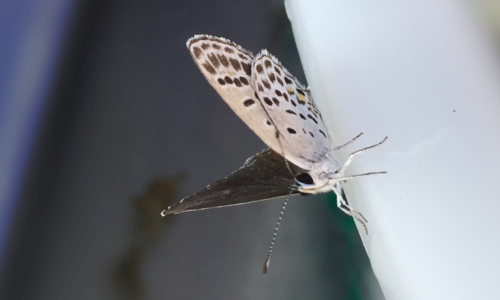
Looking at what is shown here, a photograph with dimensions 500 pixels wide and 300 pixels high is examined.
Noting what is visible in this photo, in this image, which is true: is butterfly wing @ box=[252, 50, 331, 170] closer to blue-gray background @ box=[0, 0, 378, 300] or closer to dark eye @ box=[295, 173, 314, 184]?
dark eye @ box=[295, 173, 314, 184]

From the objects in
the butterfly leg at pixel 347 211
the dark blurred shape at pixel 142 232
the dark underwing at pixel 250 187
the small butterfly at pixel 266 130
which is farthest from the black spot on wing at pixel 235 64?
the dark blurred shape at pixel 142 232

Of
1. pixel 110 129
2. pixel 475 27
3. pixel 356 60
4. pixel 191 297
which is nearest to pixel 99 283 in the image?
pixel 191 297

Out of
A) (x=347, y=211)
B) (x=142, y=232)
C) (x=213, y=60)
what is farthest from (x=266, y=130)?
(x=142, y=232)

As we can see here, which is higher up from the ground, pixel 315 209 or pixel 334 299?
pixel 315 209

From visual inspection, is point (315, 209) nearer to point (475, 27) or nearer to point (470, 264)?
point (470, 264)

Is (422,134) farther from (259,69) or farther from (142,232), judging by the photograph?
(142,232)
